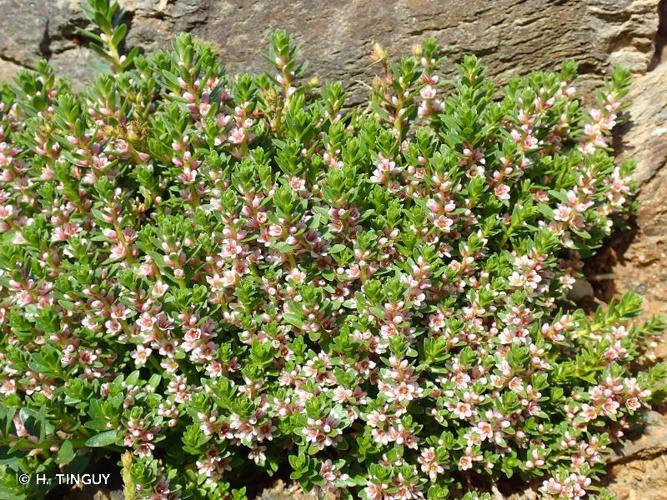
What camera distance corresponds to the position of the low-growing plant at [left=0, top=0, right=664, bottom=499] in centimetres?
383

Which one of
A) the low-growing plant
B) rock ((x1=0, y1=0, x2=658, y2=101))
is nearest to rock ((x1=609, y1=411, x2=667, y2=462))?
the low-growing plant

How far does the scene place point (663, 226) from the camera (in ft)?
16.6

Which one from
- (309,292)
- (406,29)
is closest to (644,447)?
(309,292)

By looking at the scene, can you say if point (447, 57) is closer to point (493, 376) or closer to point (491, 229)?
point (491, 229)

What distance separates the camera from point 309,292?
3781 millimetres

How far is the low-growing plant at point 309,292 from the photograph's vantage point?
3830 mm

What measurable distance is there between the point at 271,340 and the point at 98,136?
78.8 inches

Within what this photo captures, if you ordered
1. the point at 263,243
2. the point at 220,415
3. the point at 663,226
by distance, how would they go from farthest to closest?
1. the point at 663,226
2. the point at 263,243
3. the point at 220,415

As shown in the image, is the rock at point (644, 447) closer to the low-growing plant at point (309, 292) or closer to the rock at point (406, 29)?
the low-growing plant at point (309, 292)

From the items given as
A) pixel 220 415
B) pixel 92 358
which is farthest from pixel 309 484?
pixel 92 358

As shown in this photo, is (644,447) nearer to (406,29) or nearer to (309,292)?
(309,292)

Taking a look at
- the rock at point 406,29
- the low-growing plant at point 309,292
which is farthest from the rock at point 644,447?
the rock at point 406,29

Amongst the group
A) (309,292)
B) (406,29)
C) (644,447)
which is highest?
(406,29)

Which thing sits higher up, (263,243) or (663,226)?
(263,243)
